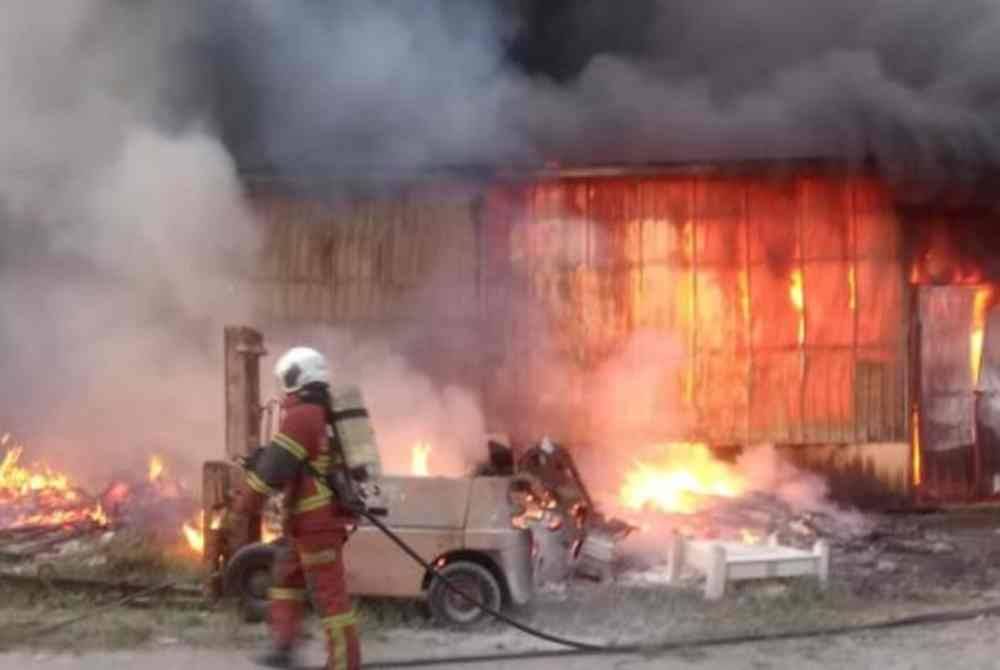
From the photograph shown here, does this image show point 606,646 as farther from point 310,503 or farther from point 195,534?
point 195,534

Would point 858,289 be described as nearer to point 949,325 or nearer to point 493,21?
point 949,325

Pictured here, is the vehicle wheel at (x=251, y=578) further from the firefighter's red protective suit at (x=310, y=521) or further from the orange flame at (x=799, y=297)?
the orange flame at (x=799, y=297)

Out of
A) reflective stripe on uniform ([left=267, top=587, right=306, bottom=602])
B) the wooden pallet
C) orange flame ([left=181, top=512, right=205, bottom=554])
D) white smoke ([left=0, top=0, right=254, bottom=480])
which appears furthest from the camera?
white smoke ([left=0, top=0, right=254, bottom=480])

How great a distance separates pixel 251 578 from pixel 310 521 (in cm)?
207

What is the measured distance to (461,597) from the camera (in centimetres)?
825

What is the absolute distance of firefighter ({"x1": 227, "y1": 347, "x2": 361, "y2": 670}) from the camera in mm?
6359

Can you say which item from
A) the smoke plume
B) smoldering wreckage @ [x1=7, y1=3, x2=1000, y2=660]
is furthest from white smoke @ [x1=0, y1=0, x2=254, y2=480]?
the smoke plume

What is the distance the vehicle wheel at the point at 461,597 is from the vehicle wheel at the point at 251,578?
1.02 meters

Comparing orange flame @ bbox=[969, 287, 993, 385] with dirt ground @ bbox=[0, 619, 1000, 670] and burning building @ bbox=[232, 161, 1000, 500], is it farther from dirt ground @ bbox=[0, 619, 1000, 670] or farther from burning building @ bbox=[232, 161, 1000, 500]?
dirt ground @ bbox=[0, 619, 1000, 670]

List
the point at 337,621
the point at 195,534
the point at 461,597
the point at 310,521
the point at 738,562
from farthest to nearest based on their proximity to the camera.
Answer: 1. the point at 195,534
2. the point at 738,562
3. the point at 461,597
4. the point at 310,521
5. the point at 337,621

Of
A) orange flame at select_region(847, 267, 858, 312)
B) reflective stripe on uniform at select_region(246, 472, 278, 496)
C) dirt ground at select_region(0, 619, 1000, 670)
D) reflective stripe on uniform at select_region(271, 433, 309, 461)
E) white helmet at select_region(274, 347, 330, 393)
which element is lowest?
dirt ground at select_region(0, 619, 1000, 670)

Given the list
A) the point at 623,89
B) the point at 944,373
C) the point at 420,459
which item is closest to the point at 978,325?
the point at 944,373

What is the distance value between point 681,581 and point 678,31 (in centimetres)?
731

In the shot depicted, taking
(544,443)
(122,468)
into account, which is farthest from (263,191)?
(544,443)
